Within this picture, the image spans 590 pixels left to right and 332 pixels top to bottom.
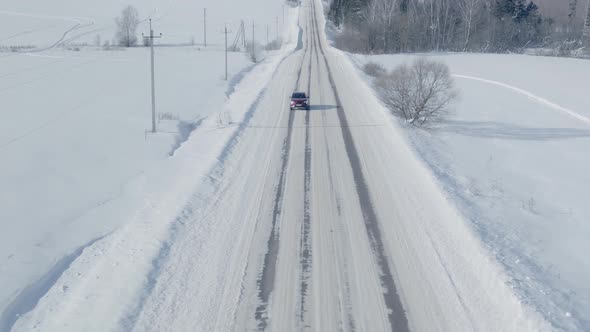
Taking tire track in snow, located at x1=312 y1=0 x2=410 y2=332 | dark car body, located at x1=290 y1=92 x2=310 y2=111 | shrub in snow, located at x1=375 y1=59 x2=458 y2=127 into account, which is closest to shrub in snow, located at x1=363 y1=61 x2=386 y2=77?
dark car body, located at x1=290 y1=92 x2=310 y2=111

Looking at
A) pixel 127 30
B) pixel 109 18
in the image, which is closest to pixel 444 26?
pixel 127 30

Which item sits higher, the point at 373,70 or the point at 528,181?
the point at 373,70

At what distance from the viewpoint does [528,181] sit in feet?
68.2

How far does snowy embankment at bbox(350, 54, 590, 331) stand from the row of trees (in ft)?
149

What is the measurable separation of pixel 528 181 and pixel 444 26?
8187 centimetres

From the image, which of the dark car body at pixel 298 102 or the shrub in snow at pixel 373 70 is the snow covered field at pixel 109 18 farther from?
the dark car body at pixel 298 102

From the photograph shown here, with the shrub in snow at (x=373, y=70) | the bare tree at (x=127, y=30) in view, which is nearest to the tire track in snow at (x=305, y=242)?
the shrub in snow at (x=373, y=70)

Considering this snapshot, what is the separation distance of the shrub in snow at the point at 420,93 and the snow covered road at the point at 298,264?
939 cm

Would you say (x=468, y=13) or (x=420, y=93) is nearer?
(x=420, y=93)

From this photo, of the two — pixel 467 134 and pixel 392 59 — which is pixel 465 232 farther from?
pixel 392 59

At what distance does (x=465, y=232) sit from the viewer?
13953 mm

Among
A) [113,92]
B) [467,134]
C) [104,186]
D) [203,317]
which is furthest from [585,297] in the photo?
[113,92]

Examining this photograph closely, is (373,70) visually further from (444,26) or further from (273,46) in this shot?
(444,26)

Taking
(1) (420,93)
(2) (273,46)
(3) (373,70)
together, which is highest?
(2) (273,46)
